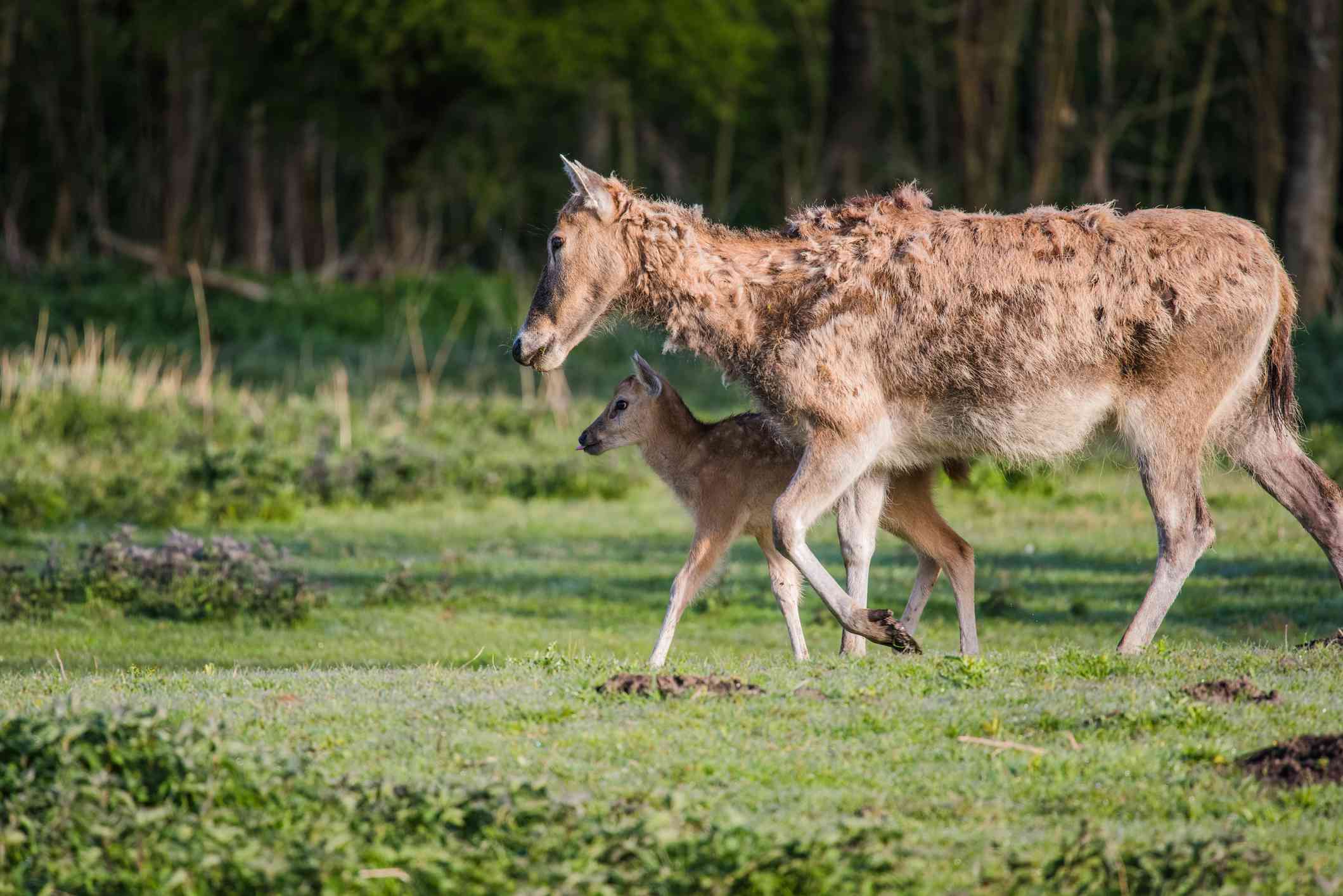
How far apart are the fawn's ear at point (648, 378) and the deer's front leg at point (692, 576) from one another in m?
1.17

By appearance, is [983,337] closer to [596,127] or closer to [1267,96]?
[1267,96]

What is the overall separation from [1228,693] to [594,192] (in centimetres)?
392

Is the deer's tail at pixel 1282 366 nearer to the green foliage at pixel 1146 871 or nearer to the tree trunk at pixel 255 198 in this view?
the green foliage at pixel 1146 871

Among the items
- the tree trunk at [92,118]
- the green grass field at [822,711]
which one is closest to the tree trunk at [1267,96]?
the green grass field at [822,711]

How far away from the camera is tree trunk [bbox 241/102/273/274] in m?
35.6

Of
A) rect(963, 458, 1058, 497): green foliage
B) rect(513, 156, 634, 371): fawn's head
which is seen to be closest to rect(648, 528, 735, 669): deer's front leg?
rect(513, 156, 634, 371): fawn's head

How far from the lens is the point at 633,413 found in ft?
34.8

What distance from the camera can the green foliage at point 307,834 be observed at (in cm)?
533

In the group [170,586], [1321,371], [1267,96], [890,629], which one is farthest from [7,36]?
[890,629]

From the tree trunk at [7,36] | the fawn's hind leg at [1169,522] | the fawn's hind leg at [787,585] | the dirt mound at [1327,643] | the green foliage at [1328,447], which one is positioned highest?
the tree trunk at [7,36]

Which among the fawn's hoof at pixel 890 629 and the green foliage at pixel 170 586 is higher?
the fawn's hoof at pixel 890 629

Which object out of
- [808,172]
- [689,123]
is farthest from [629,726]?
[689,123]

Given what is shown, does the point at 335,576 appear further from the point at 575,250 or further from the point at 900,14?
the point at 900,14

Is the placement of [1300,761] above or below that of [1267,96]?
below
